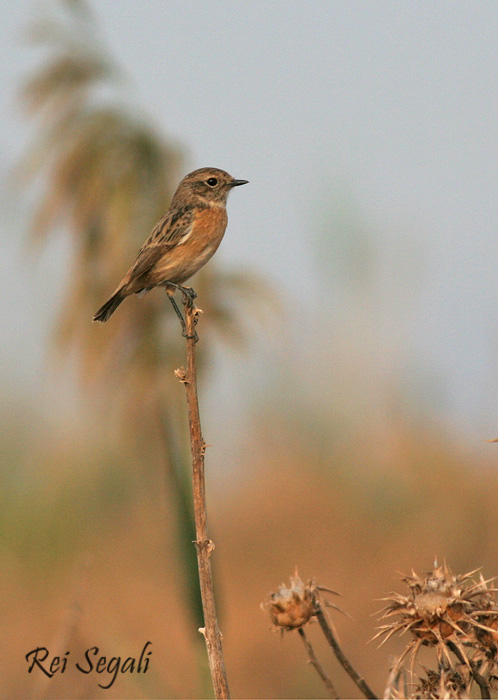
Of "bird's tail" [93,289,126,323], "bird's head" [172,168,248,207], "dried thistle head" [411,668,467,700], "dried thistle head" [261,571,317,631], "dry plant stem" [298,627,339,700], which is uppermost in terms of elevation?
"bird's head" [172,168,248,207]

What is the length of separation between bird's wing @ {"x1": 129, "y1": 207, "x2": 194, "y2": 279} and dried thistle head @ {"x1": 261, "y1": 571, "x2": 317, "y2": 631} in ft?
9.02

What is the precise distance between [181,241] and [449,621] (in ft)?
11.3

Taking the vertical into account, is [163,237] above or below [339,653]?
above

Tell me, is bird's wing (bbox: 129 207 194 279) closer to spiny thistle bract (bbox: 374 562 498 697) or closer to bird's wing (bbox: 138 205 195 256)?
bird's wing (bbox: 138 205 195 256)

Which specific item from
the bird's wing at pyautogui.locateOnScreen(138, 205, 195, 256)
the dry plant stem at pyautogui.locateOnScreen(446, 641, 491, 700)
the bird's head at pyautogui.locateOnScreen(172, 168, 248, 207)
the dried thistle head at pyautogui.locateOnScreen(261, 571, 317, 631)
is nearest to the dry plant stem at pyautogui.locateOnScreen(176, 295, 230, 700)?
the dried thistle head at pyautogui.locateOnScreen(261, 571, 317, 631)

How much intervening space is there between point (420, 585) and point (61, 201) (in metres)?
4.46

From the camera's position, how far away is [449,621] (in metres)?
2.39

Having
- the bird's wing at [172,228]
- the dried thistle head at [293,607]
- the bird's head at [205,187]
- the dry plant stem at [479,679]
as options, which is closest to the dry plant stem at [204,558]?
the dried thistle head at [293,607]

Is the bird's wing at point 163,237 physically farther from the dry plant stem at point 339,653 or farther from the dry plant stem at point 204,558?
the dry plant stem at point 339,653

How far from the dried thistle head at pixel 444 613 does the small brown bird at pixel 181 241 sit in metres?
2.90

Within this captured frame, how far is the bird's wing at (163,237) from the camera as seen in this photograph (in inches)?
198

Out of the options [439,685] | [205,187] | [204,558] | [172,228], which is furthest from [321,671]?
[205,187]

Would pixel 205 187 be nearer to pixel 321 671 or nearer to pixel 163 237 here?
pixel 163 237

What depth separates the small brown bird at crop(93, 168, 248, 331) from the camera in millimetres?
5082
